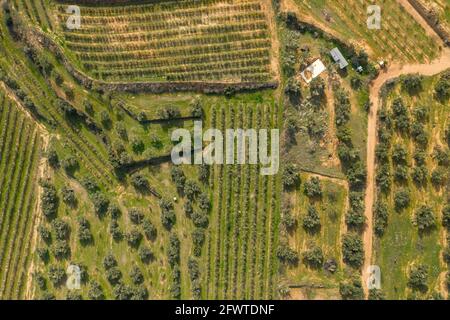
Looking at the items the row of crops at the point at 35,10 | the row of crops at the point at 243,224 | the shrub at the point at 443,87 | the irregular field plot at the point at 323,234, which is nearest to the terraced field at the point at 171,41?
the row of crops at the point at 35,10

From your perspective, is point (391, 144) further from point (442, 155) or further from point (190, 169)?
point (190, 169)

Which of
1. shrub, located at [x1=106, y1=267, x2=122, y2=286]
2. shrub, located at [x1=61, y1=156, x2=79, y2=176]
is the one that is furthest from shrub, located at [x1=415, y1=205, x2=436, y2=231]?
shrub, located at [x1=61, y1=156, x2=79, y2=176]

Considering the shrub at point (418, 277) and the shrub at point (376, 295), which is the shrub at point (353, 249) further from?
the shrub at point (418, 277)

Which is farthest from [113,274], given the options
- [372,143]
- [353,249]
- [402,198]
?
[402,198]

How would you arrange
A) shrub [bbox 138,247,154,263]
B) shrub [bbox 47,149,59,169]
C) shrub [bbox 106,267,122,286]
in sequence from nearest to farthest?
shrub [bbox 138,247,154,263], shrub [bbox 106,267,122,286], shrub [bbox 47,149,59,169]

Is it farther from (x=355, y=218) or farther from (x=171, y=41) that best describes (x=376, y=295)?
(x=171, y=41)

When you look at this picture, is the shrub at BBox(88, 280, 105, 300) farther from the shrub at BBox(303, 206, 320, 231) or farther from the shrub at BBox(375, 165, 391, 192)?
the shrub at BBox(375, 165, 391, 192)
